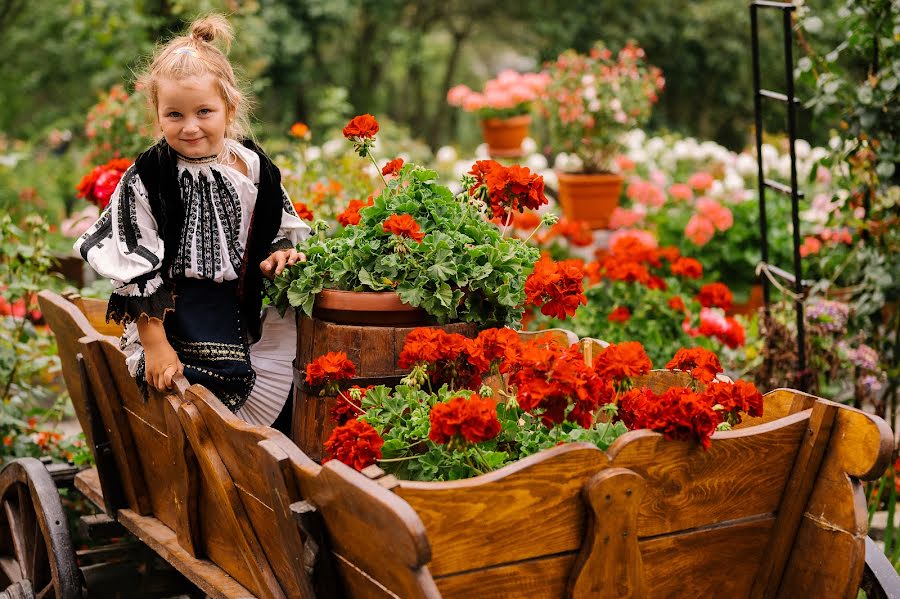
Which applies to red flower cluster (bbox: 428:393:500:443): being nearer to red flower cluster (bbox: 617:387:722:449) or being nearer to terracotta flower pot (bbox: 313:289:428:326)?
red flower cluster (bbox: 617:387:722:449)

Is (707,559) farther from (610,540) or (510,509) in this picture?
(510,509)

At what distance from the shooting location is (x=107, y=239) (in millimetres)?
2605

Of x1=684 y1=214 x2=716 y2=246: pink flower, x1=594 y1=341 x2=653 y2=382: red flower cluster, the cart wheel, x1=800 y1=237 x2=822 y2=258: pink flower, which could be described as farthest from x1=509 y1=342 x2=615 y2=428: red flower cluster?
x1=684 y1=214 x2=716 y2=246: pink flower

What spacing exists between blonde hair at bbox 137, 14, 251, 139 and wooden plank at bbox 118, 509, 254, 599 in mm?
1055

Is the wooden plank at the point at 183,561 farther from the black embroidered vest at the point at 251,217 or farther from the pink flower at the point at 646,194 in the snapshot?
the pink flower at the point at 646,194

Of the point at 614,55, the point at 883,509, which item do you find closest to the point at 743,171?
the point at 883,509

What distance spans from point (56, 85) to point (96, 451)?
11.8 m

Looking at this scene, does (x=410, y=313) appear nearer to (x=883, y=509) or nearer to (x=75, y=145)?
(x=883, y=509)

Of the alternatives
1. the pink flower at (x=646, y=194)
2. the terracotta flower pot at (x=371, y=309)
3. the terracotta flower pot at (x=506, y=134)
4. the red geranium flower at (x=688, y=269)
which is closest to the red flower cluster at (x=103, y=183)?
the terracotta flower pot at (x=371, y=309)

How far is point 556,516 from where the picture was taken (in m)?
1.88

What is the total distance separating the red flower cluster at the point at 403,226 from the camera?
2461 millimetres

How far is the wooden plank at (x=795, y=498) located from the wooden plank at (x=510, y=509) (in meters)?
0.48

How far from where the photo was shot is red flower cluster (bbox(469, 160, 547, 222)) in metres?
2.59

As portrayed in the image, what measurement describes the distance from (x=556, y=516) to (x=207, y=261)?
1236 mm
